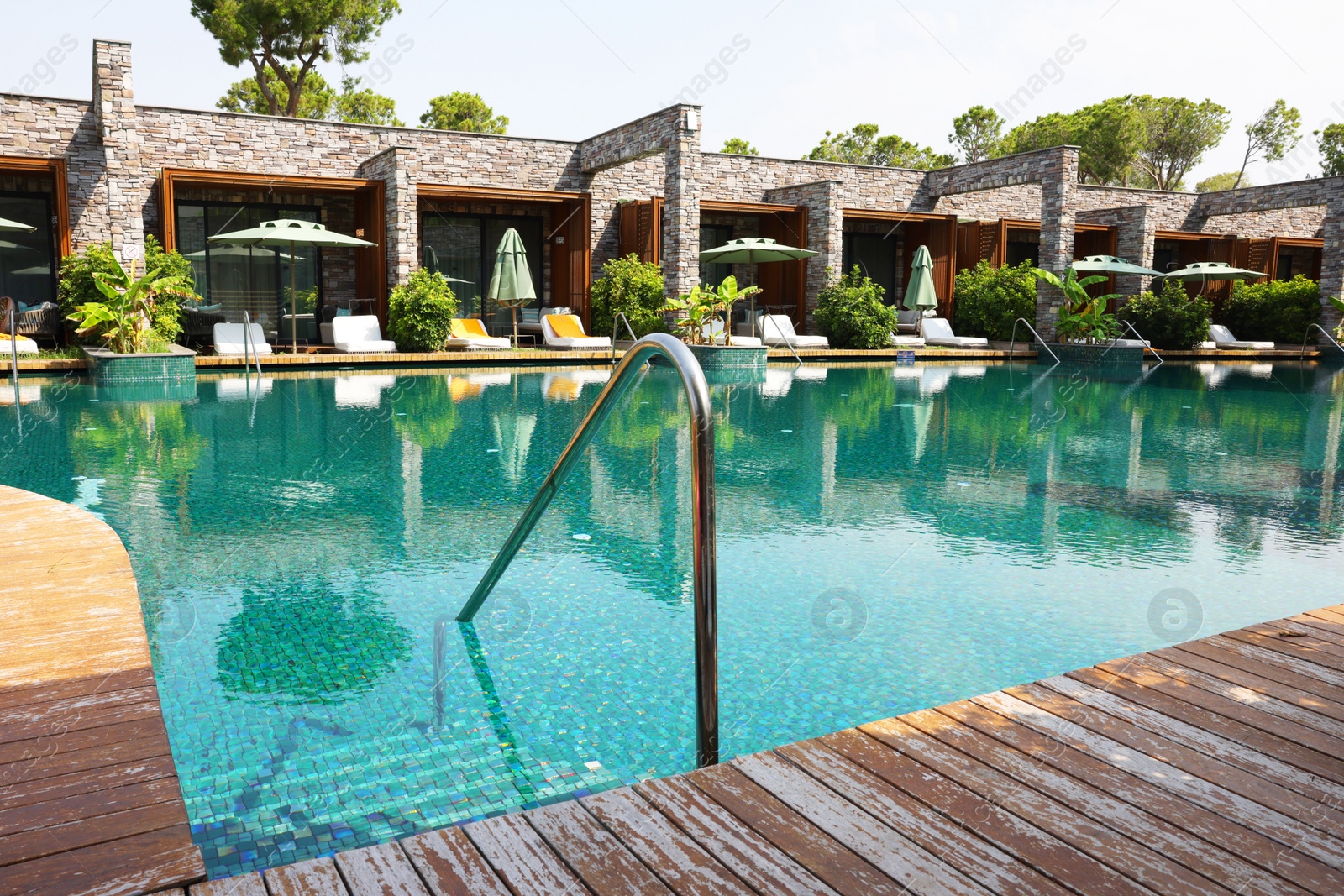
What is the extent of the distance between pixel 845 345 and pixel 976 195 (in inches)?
305

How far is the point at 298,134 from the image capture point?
1792 cm

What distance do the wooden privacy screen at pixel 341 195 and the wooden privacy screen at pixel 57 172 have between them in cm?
140

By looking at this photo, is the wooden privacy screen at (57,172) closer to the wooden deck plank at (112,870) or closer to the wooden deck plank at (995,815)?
the wooden deck plank at (112,870)

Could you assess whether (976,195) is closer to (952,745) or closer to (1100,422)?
(1100,422)

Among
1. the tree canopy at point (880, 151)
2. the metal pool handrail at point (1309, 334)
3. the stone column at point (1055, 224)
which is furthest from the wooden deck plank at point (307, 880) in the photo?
the tree canopy at point (880, 151)

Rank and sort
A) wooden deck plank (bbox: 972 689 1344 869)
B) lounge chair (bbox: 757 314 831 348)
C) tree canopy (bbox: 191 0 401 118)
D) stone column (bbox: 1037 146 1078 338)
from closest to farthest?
wooden deck plank (bbox: 972 689 1344 869), lounge chair (bbox: 757 314 831 348), stone column (bbox: 1037 146 1078 338), tree canopy (bbox: 191 0 401 118)

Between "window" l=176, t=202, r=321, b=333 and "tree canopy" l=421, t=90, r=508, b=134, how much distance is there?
1963 cm

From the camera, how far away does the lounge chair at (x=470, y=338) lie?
17.6 m

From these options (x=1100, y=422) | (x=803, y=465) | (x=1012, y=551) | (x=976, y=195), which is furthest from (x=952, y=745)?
(x=976, y=195)

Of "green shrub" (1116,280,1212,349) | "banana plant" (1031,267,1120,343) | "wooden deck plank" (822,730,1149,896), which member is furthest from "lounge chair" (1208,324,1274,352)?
"wooden deck plank" (822,730,1149,896)

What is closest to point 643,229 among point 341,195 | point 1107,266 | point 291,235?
point 341,195

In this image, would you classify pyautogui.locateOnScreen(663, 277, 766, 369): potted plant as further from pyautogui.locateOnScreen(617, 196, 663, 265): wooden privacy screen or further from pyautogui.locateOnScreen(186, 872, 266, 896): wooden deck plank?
pyautogui.locateOnScreen(186, 872, 266, 896): wooden deck plank

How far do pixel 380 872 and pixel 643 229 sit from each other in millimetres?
18666

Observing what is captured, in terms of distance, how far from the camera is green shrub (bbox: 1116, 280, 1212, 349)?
72.6ft
